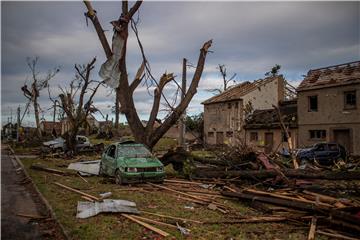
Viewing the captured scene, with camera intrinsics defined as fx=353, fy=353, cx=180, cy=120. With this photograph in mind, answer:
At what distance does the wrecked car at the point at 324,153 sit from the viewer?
23688 mm

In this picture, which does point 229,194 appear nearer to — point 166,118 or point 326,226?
point 326,226

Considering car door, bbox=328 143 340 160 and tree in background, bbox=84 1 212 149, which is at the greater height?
tree in background, bbox=84 1 212 149

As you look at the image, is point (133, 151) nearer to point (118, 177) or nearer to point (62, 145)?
point (118, 177)

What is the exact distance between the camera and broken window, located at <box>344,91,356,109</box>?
2853 centimetres

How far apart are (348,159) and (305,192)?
15467 mm

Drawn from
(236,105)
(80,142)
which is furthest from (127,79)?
(236,105)

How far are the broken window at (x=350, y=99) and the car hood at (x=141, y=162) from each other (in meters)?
21.2

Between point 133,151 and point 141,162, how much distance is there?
1.25m

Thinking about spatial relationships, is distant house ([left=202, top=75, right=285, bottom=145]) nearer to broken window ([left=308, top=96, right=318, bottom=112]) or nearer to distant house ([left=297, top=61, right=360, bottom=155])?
distant house ([left=297, top=61, right=360, bottom=155])

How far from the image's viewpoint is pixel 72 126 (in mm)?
30781

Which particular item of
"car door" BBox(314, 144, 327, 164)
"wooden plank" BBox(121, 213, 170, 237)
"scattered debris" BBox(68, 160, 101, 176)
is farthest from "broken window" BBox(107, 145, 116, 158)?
"car door" BBox(314, 144, 327, 164)

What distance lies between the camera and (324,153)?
24.0 m

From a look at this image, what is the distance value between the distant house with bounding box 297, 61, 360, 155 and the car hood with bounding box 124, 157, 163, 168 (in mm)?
20486

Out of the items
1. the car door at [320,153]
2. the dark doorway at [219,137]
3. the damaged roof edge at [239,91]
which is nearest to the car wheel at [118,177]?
the car door at [320,153]
